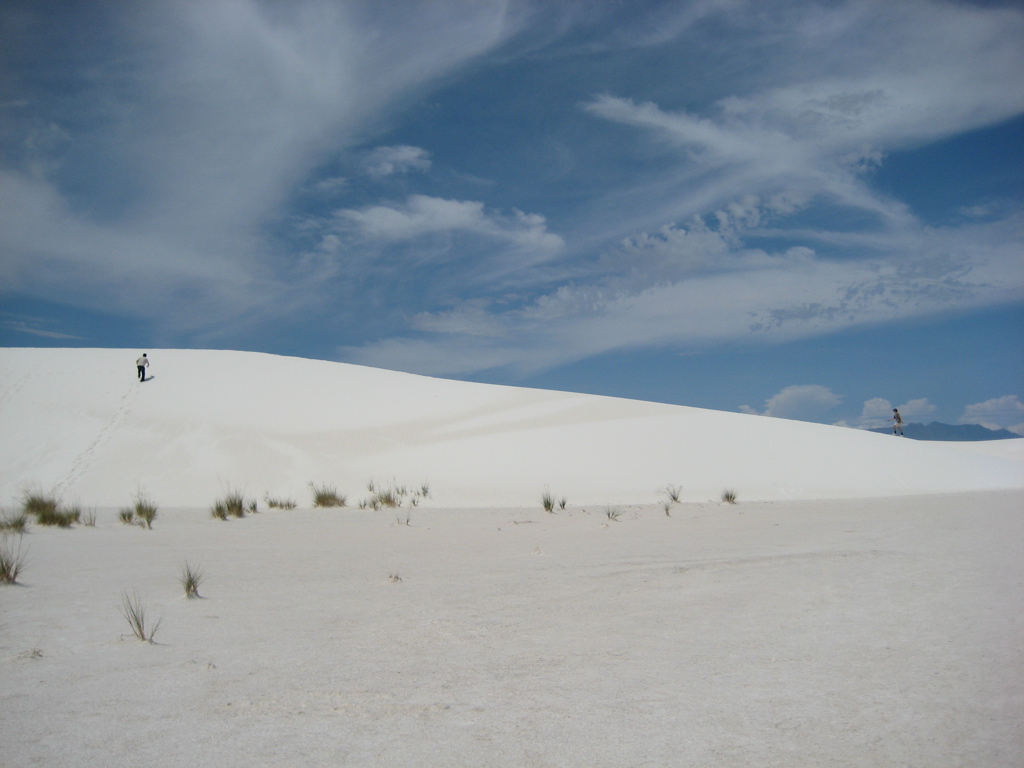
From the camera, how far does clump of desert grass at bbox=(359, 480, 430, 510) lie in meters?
10.8

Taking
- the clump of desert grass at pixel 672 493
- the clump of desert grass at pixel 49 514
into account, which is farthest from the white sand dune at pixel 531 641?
the clump of desert grass at pixel 672 493

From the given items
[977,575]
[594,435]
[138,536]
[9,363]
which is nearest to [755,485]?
[594,435]

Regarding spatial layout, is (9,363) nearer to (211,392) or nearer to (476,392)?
(211,392)

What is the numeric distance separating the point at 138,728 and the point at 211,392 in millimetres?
20306

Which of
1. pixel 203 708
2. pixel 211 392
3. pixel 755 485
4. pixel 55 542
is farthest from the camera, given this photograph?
pixel 211 392

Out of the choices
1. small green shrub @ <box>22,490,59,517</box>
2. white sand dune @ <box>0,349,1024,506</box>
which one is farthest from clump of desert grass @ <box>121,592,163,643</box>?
white sand dune @ <box>0,349,1024,506</box>

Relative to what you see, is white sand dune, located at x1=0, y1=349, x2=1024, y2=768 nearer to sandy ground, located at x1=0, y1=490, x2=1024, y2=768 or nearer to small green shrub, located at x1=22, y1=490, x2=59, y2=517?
sandy ground, located at x1=0, y1=490, x2=1024, y2=768

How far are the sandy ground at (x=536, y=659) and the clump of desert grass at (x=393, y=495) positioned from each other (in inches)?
215

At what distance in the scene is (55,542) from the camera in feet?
21.1

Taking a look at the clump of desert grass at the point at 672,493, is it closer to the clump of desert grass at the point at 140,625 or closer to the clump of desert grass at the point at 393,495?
the clump of desert grass at the point at 393,495

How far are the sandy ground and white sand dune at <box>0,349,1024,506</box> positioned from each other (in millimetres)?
7695

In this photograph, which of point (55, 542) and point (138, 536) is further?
point (138, 536)

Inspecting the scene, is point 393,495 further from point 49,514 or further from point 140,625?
point 140,625

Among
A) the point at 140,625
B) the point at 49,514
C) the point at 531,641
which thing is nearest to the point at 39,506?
the point at 49,514
